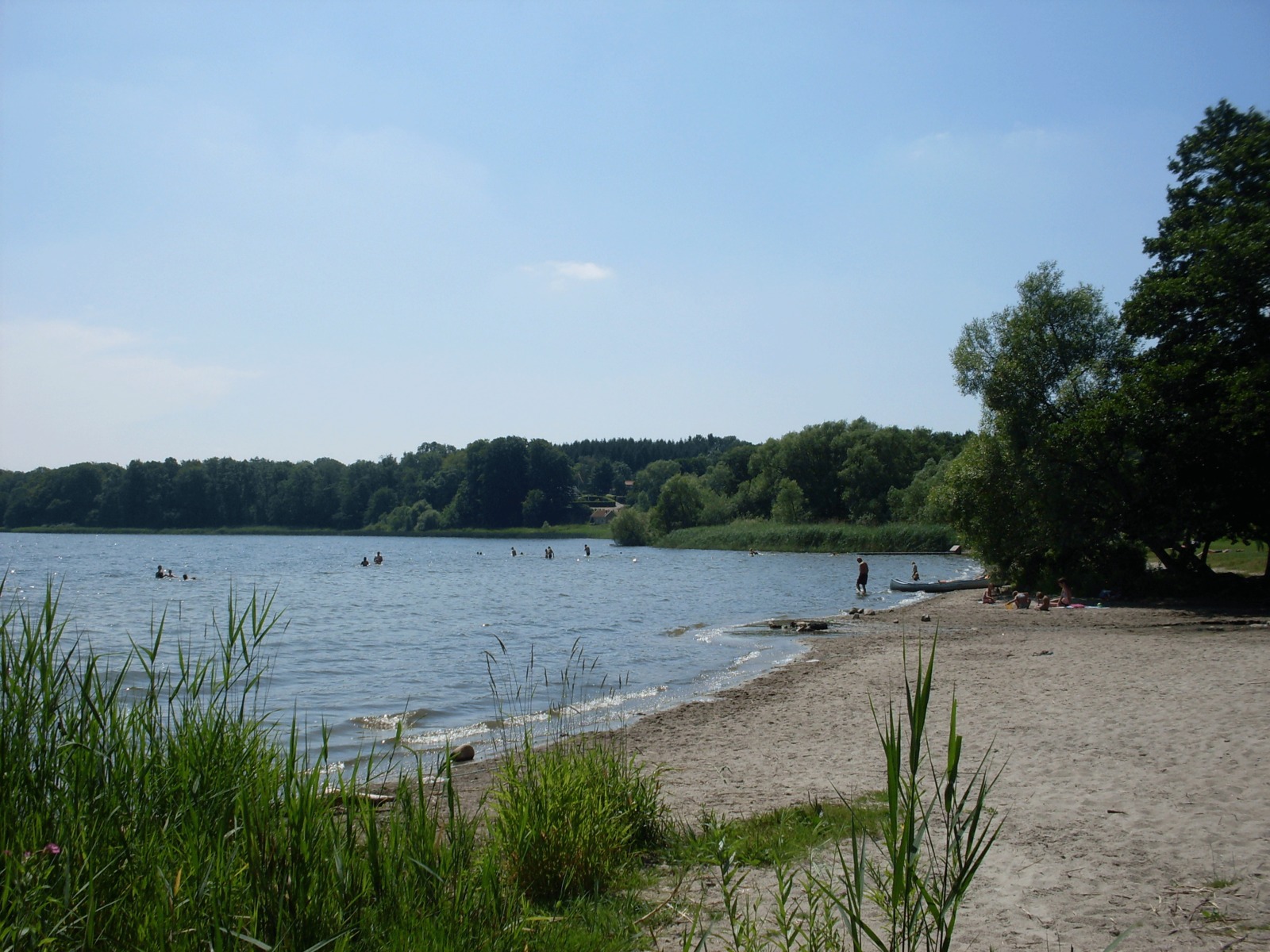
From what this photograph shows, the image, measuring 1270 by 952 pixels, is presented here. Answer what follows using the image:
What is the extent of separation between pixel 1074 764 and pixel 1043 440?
2072 cm

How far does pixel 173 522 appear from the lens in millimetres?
122500

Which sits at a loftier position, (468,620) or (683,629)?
(683,629)

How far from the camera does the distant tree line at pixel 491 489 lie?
87.4 metres

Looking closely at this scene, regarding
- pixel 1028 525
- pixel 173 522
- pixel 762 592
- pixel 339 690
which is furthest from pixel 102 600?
pixel 173 522

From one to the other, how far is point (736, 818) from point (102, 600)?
33.0 meters

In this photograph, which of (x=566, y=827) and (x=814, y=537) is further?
(x=814, y=537)

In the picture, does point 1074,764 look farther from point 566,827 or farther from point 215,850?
point 215,850

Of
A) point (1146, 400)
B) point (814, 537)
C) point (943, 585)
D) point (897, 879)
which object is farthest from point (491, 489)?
point (897, 879)

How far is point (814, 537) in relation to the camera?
71.8 meters

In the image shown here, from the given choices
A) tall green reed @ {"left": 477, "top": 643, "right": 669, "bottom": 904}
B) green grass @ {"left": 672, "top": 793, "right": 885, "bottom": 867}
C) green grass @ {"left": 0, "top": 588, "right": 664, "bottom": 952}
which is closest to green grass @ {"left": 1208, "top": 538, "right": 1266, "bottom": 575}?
green grass @ {"left": 672, "top": 793, "right": 885, "bottom": 867}

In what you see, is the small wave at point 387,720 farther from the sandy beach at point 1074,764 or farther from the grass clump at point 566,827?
the grass clump at point 566,827

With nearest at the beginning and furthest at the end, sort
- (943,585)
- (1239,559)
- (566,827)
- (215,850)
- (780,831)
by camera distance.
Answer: (215,850)
(566,827)
(780,831)
(1239,559)
(943,585)

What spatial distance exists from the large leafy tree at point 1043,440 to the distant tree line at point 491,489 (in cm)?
3992

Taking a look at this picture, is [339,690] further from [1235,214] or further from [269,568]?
[269,568]
